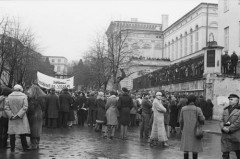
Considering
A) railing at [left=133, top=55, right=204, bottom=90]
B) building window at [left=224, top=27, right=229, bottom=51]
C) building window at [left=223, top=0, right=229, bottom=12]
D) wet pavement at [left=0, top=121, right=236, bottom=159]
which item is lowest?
wet pavement at [left=0, top=121, right=236, bottom=159]

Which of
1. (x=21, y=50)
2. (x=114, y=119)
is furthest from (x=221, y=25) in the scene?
(x=114, y=119)

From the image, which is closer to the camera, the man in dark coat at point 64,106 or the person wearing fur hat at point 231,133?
the person wearing fur hat at point 231,133

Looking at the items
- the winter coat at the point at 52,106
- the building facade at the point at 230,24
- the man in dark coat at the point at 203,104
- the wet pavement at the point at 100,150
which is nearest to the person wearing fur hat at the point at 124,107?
the wet pavement at the point at 100,150

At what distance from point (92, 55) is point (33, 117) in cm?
3648

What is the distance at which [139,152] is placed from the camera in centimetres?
1142

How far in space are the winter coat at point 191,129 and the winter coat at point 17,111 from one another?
166 inches

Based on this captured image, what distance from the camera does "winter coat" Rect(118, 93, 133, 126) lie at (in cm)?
1460

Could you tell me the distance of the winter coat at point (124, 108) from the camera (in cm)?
1460

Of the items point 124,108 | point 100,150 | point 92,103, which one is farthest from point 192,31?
point 100,150

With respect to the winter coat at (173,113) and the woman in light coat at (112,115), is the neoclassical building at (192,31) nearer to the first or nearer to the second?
the winter coat at (173,113)

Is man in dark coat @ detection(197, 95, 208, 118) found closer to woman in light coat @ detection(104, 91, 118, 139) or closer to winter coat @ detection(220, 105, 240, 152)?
woman in light coat @ detection(104, 91, 118, 139)

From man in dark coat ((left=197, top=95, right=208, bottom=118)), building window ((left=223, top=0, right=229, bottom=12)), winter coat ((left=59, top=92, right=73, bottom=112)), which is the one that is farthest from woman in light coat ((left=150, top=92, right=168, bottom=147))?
building window ((left=223, top=0, right=229, bottom=12))

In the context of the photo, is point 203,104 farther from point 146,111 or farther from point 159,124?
Result: point 159,124

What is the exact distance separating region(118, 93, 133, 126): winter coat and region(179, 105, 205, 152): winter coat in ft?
17.6
